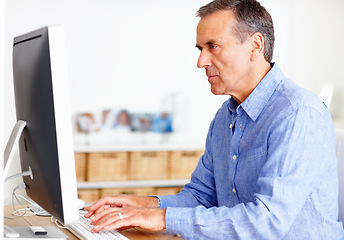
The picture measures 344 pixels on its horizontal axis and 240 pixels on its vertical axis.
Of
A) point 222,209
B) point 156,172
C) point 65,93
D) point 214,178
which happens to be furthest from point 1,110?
point 156,172

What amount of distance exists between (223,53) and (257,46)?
0.12m

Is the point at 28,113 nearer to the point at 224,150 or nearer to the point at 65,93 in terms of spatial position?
the point at 65,93

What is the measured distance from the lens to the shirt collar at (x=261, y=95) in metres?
1.61

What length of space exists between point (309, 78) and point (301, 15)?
22.5 inches

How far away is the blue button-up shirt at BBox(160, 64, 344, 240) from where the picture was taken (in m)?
1.36

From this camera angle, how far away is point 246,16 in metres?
1.66

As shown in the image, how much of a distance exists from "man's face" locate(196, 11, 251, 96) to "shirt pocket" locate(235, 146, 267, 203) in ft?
0.74

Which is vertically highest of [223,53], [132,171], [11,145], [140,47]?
[140,47]

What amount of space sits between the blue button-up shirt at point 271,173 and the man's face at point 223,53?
7 cm

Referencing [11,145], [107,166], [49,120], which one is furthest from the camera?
[107,166]

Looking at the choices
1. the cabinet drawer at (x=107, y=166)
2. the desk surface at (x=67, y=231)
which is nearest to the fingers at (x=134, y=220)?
the desk surface at (x=67, y=231)

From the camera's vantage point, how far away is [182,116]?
457 cm

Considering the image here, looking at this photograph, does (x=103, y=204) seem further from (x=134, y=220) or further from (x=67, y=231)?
(x=134, y=220)

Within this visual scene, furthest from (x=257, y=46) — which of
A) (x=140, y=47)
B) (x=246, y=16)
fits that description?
(x=140, y=47)
